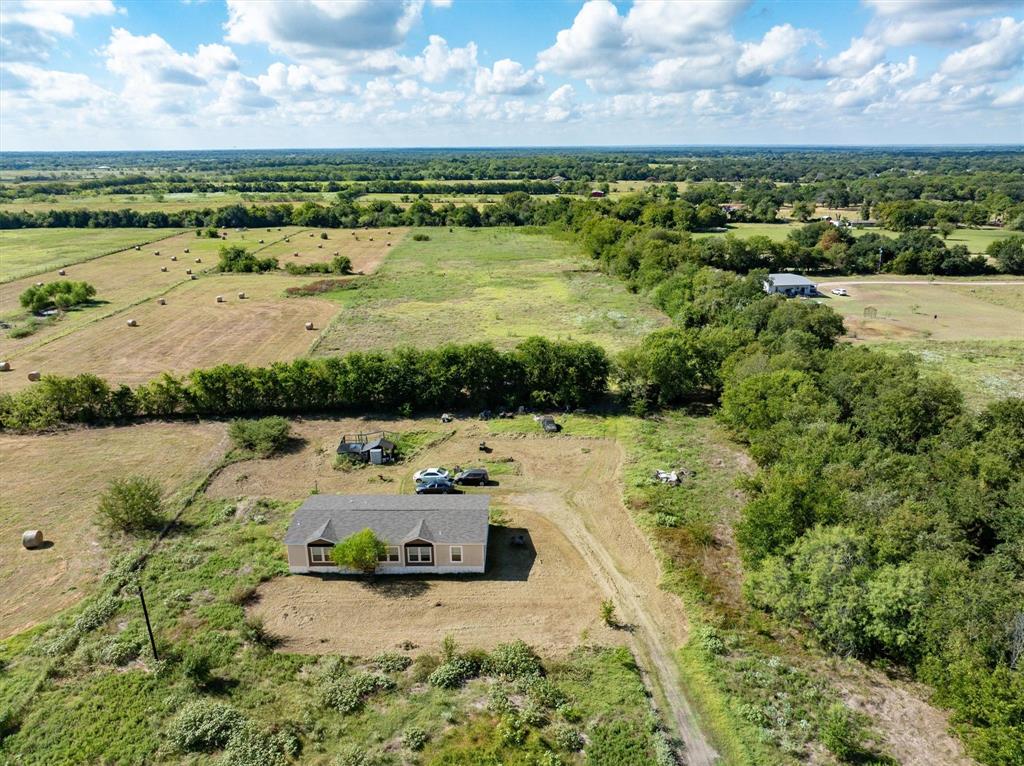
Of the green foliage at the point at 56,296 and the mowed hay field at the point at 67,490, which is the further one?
the green foliage at the point at 56,296

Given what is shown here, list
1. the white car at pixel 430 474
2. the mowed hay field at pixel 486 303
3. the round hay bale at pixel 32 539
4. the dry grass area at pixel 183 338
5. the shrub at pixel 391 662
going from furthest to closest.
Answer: the mowed hay field at pixel 486 303
the dry grass area at pixel 183 338
the white car at pixel 430 474
the round hay bale at pixel 32 539
the shrub at pixel 391 662

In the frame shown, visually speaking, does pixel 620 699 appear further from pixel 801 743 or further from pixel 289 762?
pixel 289 762

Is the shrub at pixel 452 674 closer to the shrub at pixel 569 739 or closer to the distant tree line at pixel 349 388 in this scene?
the shrub at pixel 569 739

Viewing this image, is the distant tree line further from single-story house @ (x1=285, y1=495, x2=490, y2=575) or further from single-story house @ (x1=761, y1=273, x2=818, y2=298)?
single-story house @ (x1=761, y1=273, x2=818, y2=298)

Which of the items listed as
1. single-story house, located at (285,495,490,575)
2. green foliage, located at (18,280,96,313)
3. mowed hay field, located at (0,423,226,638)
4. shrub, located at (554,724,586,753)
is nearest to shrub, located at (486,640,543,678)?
shrub, located at (554,724,586,753)

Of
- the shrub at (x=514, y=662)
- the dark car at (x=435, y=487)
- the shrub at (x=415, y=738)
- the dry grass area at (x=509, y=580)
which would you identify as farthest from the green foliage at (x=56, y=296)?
the shrub at (x=415, y=738)

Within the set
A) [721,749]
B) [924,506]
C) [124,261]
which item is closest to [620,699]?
[721,749]
